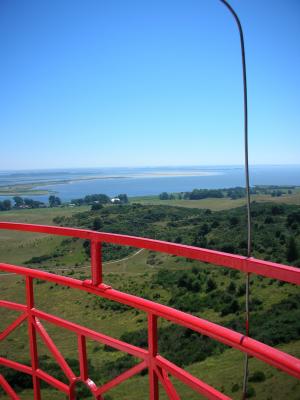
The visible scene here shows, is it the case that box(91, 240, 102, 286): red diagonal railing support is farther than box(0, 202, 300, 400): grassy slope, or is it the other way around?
box(0, 202, 300, 400): grassy slope

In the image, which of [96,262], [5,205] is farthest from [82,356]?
[5,205]

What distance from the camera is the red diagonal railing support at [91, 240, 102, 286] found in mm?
2059

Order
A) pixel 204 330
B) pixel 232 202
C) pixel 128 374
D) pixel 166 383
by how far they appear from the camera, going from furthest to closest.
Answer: pixel 232 202, pixel 128 374, pixel 166 383, pixel 204 330

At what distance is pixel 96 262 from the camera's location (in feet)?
6.77

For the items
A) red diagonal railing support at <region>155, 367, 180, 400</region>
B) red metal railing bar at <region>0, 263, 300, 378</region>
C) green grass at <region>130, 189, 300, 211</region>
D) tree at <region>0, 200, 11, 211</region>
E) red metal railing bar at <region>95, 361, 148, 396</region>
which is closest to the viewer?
red metal railing bar at <region>0, 263, 300, 378</region>


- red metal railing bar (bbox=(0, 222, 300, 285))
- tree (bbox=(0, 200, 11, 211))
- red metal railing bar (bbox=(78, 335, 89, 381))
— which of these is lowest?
tree (bbox=(0, 200, 11, 211))

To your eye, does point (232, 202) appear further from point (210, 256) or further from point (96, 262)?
point (210, 256)

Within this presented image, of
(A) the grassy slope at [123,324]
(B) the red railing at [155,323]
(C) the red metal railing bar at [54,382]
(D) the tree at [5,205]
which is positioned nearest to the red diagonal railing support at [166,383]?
(B) the red railing at [155,323]

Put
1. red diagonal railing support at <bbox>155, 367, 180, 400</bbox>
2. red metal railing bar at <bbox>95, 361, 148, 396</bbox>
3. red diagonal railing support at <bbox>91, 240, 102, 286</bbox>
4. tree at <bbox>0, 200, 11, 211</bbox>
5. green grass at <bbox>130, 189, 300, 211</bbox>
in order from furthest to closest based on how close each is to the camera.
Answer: tree at <bbox>0, 200, 11, 211</bbox> → green grass at <bbox>130, 189, 300, 211</bbox> → red diagonal railing support at <bbox>91, 240, 102, 286</bbox> → red metal railing bar at <bbox>95, 361, 148, 396</bbox> → red diagonal railing support at <bbox>155, 367, 180, 400</bbox>

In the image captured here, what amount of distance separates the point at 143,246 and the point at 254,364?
13900mm

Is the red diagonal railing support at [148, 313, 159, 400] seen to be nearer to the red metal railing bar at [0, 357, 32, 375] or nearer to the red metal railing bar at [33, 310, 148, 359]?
the red metal railing bar at [33, 310, 148, 359]

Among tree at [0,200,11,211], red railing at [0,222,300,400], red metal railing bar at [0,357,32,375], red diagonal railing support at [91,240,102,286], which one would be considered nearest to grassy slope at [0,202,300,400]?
red metal railing bar at [0,357,32,375]

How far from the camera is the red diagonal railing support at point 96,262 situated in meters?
2.06

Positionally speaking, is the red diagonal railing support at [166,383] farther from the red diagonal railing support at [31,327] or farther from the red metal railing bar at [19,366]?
the red metal railing bar at [19,366]
